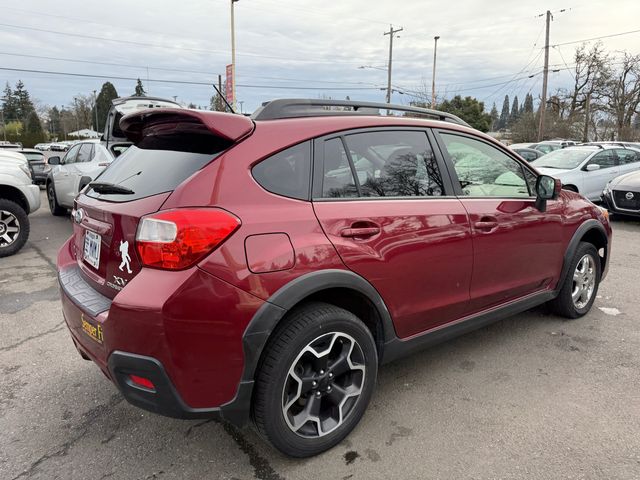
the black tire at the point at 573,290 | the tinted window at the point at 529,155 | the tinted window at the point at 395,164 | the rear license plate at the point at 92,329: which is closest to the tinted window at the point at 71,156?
the rear license plate at the point at 92,329

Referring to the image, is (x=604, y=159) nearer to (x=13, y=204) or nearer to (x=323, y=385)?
(x=323, y=385)

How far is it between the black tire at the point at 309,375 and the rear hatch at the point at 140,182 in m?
0.73

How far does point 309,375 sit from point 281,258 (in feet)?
2.07

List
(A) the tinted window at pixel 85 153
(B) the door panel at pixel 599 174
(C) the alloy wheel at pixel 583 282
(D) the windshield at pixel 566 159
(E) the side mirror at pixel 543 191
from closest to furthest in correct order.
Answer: (E) the side mirror at pixel 543 191
(C) the alloy wheel at pixel 583 282
(A) the tinted window at pixel 85 153
(B) the door panel at pixel 599 174
(D) the windshield at pixel 566 159

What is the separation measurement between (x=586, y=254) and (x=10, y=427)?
442cm

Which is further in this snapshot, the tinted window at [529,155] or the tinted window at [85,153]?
the tinted window at [529,155]

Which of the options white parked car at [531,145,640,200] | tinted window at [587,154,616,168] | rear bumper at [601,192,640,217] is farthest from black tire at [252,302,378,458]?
tinted window at [587,154,616,168]

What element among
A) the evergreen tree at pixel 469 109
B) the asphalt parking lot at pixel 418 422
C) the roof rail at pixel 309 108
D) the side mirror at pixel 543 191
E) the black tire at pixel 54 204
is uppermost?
the evergreen tree at pixel 469 109

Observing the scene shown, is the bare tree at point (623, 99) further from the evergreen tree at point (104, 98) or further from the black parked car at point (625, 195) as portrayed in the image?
the evergreen tree at point (104, 98)

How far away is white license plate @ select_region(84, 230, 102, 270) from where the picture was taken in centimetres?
240

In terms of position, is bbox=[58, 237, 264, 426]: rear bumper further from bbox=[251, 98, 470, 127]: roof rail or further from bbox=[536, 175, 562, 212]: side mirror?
bbox=[536, 175, 562, 212]: side mirror

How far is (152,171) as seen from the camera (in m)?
2.37

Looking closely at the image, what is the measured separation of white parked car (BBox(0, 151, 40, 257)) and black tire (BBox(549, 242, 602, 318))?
22.2 feet

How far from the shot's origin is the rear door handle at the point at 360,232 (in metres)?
2.36
